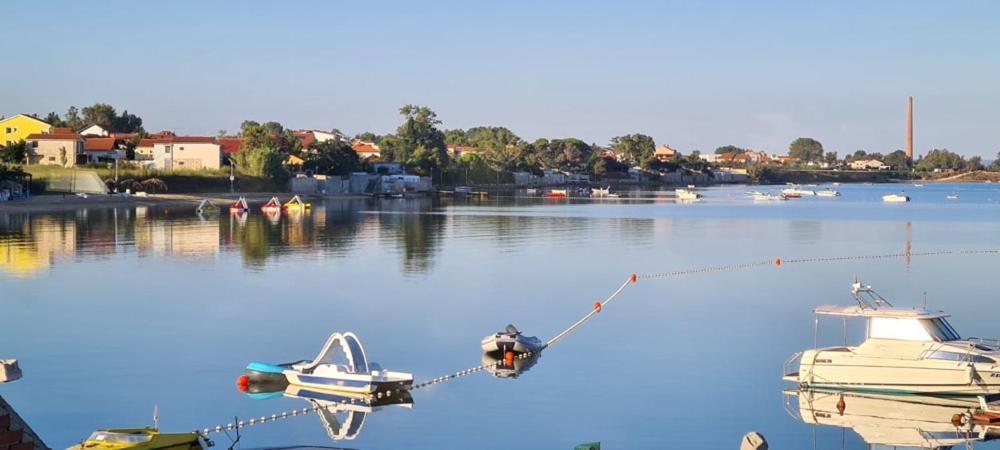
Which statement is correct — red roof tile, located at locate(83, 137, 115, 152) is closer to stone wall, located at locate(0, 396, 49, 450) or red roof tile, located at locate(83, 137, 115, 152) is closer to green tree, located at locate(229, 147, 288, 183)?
green tree, located at locate(229, 147, 288, 183)

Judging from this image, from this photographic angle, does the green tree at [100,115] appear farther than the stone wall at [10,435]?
Yes

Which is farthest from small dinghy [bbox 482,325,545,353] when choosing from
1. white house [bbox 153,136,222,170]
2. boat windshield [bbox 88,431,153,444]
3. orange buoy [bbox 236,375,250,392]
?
white house [bbox 153,136,222,170]

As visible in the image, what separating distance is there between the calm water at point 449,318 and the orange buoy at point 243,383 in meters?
0.20

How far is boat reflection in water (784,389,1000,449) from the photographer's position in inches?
791

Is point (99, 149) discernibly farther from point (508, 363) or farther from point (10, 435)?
point (10, 435)

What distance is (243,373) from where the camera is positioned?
2542 centimetres

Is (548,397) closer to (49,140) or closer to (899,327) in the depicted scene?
(899,327)

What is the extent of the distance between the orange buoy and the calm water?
20cm

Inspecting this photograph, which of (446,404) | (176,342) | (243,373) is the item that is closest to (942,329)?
(446,404)

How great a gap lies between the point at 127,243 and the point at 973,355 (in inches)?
1845

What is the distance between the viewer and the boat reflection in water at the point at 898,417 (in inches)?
791

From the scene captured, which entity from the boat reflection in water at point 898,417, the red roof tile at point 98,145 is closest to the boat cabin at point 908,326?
the boat reflection in water at point 898,417

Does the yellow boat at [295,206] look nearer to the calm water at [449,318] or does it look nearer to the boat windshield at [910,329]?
the calm water at [449,318]

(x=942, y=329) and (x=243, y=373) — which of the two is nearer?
(x=942, y=329)
